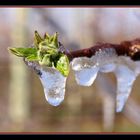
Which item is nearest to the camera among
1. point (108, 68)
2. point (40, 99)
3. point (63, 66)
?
point (63, 66)

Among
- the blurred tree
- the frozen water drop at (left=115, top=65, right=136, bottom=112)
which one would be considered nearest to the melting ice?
the frozen water drop at (left=115, top=65, right=136, bottom=112)

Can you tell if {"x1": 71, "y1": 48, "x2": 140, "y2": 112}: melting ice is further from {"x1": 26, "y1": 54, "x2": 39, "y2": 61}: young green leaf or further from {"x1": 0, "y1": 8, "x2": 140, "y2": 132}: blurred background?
A: {"x1": 0, "y1": 8, "x2": 140, "y2": 132}: blurred background

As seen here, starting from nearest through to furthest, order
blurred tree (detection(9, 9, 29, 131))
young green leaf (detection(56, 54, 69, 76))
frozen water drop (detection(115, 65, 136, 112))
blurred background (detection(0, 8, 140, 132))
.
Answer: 1. young green leaf (detection(56, 54, 69, 76))
2. frozen water drop (detection(115, 65, 136, 112))
3. blurred background (detection(0, 8, 140, 132))
4. blurred tree (detection(9, 9, 29, 131))

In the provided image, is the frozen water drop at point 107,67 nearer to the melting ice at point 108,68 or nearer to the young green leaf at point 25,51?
the melting ice at point 108,68

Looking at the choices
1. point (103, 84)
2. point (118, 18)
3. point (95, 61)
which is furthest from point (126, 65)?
point (118, 18)

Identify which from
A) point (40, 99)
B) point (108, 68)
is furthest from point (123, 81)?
point (40, 99)

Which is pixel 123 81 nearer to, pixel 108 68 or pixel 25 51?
pixel 108 68

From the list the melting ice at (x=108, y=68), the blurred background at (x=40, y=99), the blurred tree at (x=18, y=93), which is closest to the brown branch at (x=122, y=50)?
the melting ice at (x=108, y=68)
